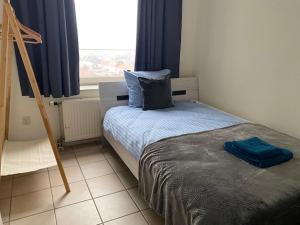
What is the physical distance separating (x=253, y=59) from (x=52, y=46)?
2.10 metres

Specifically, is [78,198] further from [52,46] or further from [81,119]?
[52,46]

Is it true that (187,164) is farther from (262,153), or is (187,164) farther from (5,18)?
(5,18)

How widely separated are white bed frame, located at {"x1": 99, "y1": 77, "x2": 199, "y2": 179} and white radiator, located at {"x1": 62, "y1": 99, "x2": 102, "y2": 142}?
14 cm

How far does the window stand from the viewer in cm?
280

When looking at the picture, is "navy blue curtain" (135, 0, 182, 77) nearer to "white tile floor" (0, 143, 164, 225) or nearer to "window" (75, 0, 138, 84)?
"window" (75, 0, 138, 84)

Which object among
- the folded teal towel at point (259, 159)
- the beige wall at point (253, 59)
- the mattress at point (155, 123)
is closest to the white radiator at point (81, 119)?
the mattress at point (155, 123)

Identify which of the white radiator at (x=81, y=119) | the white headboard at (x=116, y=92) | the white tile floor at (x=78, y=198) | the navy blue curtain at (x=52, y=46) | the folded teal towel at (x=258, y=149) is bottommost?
the white tile floor at (x=78, y=198)

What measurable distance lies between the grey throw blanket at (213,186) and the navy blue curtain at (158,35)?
150cm

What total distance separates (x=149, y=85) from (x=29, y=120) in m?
1.41

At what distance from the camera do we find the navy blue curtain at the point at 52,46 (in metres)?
2.36

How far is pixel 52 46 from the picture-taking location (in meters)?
2.45

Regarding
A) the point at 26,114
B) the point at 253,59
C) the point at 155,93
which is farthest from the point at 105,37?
the point at 253,59

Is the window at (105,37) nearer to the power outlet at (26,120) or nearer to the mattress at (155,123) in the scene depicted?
the mattress at (155,123)

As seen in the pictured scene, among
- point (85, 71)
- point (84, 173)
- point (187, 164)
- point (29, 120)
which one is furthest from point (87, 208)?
point (85, 71)
